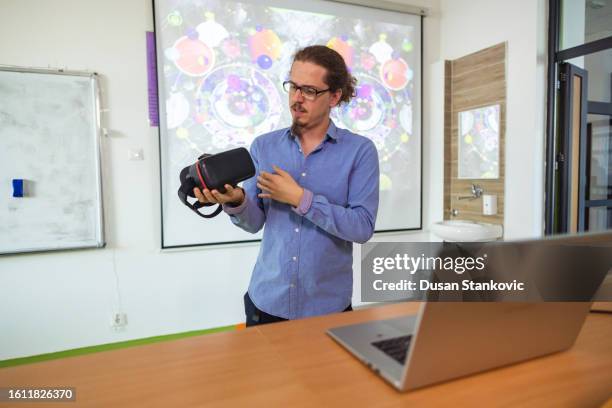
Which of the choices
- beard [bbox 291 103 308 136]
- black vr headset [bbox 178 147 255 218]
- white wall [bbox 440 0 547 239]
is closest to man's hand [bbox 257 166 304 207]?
black vr headset [bbox 178 147 255 218]

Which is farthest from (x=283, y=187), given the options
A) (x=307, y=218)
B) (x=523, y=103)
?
(x=523, y=103)

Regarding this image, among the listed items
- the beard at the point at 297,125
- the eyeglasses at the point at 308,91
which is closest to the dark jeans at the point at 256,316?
the beard at the point at 297,125

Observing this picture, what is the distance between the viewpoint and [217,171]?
1082 millimetres

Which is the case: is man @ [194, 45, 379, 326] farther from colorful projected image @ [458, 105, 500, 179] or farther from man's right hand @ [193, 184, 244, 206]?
colorful projected image @ [458, 105, 500, 179]

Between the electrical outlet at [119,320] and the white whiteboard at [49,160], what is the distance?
0.51m

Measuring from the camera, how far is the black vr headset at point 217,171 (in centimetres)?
108

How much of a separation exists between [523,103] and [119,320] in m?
3.30

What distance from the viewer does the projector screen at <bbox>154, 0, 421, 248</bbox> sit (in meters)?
2.65

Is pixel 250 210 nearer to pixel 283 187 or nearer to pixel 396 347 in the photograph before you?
pixel 283 187

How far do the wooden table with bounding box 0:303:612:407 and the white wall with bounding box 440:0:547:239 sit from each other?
2.14 metres

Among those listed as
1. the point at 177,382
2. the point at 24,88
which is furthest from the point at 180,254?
the point at 177,382

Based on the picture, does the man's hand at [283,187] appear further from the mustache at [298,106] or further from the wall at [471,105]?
the wall at [471,105]

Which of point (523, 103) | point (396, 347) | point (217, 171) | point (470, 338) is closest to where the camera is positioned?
point (470, 338)

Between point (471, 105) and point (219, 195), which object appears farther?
point (471, 105)
